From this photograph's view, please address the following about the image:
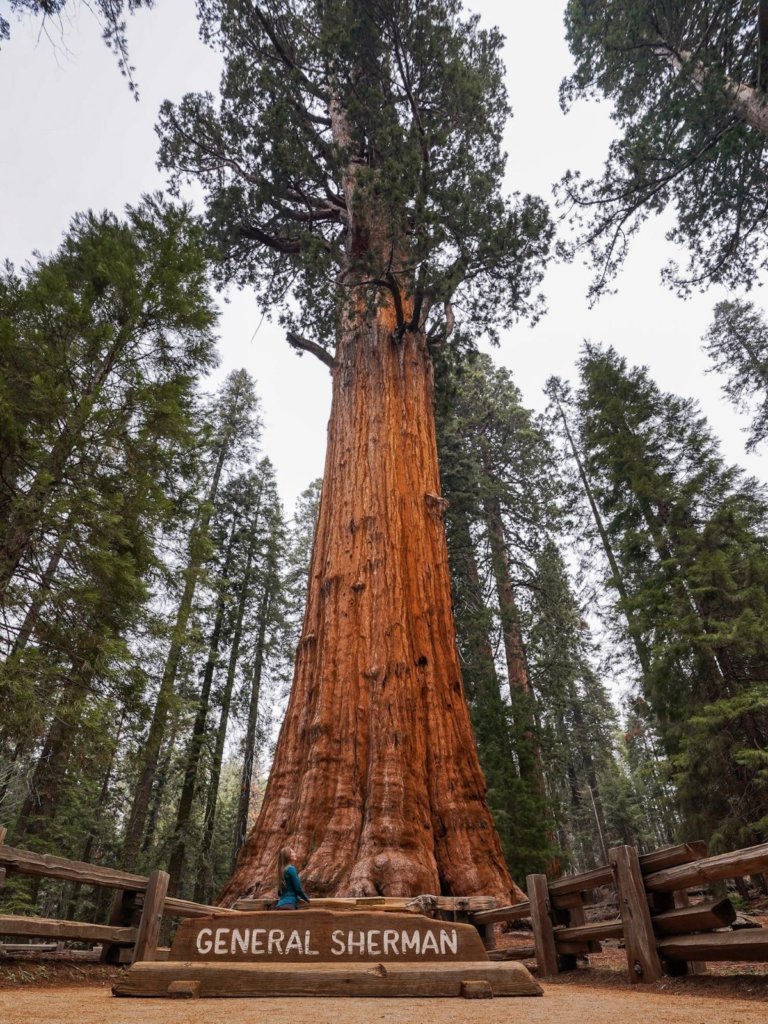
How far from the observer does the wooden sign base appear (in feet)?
10.9

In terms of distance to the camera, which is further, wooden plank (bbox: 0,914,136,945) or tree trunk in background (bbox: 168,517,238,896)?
tree trunk in background (bbox: 168,517,238,896)

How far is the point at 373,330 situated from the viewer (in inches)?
407

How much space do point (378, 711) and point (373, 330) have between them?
22.3ft

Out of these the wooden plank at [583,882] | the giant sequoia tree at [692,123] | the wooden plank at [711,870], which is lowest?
the wooden plank at [711,870]

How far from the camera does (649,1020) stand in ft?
8.70

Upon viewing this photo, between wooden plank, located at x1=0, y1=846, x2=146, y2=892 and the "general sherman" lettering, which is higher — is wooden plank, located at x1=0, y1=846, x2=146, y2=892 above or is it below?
above

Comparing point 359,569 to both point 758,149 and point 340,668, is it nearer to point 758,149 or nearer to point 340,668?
point 340,668

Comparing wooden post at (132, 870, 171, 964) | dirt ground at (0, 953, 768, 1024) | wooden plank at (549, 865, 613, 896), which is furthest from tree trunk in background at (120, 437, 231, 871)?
wooden plank at (549, 865, 613, 896)

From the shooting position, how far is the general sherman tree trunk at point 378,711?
18.4 feet

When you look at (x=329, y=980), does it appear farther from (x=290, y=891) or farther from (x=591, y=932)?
(x=591, y=932)

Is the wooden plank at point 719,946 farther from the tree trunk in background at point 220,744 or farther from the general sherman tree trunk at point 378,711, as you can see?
the tree trunk in background at point 220,744

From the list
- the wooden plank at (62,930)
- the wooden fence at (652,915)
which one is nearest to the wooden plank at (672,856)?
the wooden fence at (652,915)

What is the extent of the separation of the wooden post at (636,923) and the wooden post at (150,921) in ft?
14.3

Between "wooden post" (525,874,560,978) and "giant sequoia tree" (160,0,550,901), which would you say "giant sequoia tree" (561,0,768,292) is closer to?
"giant sequoia tree" (160,0,550,901)
